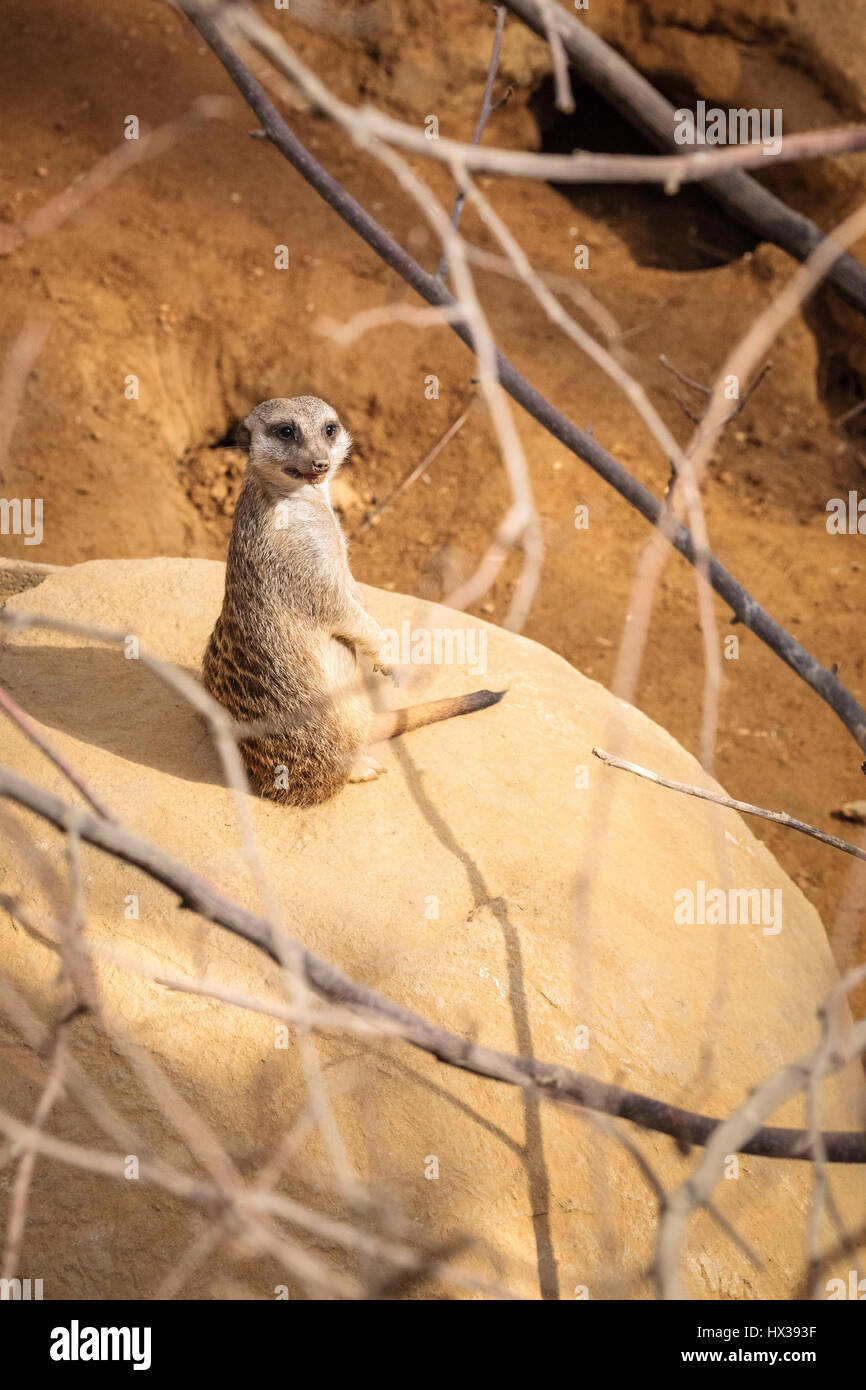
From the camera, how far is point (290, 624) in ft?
9.71

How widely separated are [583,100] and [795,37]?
177 cm

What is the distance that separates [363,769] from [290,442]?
0.93 meters

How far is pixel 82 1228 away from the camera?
2115 mm

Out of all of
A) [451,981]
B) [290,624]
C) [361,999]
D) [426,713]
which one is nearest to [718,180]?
[361,999]

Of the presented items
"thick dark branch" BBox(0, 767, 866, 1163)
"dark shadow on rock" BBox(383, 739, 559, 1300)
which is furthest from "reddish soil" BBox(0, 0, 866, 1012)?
"thick dark branch" BBox(0, 767, 866, 1163)

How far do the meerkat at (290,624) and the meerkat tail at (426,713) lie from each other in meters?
0.05

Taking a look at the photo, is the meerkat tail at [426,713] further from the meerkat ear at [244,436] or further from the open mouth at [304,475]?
the meerkat ear at [244,436]

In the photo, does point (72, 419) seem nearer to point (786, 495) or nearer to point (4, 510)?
point (4, 510)

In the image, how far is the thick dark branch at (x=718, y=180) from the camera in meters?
0.95

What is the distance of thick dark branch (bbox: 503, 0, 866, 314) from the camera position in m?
0.95

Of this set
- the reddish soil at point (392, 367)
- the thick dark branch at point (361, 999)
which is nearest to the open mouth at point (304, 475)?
the thick dark branch at point (361, 999)

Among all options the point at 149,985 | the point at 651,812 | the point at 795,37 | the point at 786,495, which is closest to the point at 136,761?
the point at 149,985

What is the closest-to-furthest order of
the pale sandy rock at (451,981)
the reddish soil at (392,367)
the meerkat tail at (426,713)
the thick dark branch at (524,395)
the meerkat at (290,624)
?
the thick dark branch at (524,395)
the pale sandy rock at (451,981)
the meerkat at (290,624)
the meerkat tail at (426,713)
the reddish soil at (392,367)

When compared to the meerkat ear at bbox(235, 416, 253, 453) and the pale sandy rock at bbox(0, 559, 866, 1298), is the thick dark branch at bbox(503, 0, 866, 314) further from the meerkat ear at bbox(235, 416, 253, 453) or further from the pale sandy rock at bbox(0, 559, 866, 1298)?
the meerkat ear at bbox(235, 416, 253, 453)
